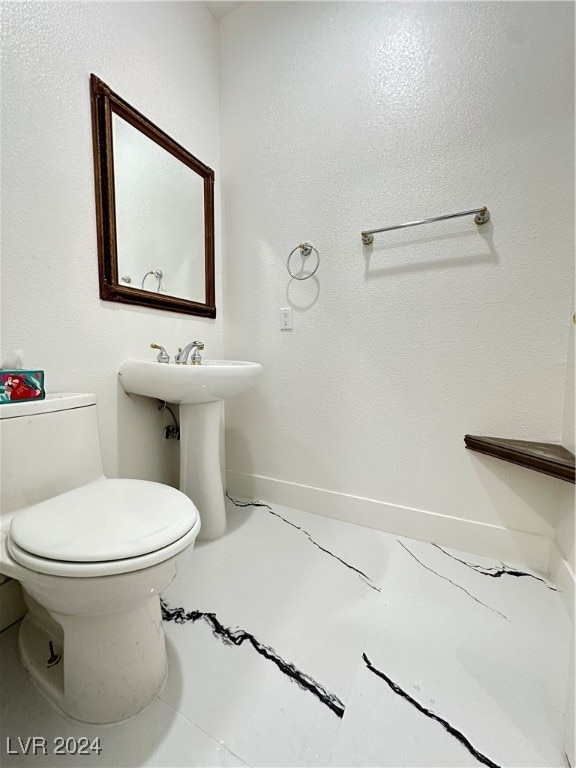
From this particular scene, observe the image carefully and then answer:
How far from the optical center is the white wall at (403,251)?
1.11 m

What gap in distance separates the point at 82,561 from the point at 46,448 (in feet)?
1.39

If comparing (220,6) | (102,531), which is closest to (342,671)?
(102,531)

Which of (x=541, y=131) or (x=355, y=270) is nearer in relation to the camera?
(x=541, y=131)

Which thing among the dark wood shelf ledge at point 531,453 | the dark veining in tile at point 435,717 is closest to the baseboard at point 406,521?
the dark wood shelf ledge at point 531,453

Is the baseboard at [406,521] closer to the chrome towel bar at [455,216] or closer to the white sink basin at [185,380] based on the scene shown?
the white sink basin at [185,380]

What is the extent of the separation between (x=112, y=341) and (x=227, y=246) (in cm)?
81

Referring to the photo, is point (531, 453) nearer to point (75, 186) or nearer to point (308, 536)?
point (308, 536)

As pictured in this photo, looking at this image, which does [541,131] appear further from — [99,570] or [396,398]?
[99,570]

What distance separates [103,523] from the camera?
0.68 meters

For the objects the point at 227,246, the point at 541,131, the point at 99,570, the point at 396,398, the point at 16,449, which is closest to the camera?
the point at 99,570

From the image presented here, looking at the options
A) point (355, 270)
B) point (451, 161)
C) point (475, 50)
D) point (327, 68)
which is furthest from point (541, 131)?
point (327, 68)

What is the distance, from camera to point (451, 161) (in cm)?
120

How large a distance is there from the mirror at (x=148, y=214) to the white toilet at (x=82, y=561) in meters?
0.57

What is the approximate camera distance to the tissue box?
0.80m
